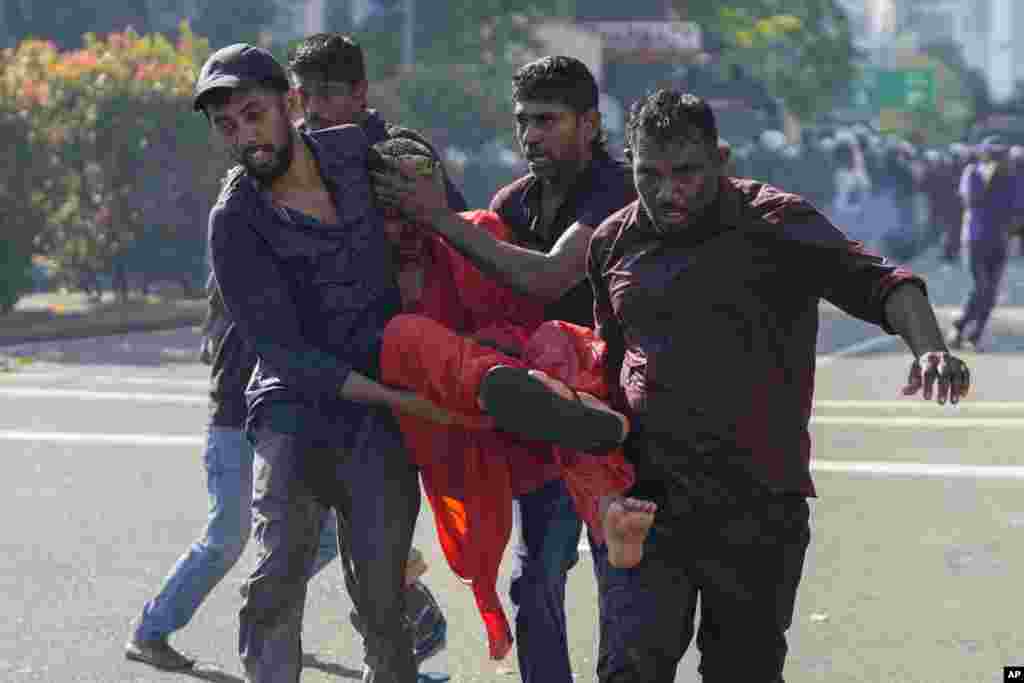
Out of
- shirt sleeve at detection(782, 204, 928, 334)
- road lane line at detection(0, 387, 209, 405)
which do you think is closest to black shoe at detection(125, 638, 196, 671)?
shirt sleeve at detection(782, 204, 928, 334)

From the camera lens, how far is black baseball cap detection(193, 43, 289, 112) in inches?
209

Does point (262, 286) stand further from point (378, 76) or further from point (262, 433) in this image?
point (378, 76)

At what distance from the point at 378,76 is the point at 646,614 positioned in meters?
36.2

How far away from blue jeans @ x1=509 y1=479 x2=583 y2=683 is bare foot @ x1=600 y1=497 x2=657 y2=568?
811 mm

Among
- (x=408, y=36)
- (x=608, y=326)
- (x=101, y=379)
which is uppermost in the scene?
(x=608, y=326)

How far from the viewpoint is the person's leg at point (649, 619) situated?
500cm

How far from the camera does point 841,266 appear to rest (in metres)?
4.97

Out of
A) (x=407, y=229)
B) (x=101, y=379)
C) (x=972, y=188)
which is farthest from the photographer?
A: (x=972, y=188)

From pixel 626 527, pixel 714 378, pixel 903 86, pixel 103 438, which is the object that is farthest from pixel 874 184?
pixel 903 86

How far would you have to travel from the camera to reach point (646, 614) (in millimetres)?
5020

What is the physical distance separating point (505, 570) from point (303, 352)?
3.85 meters

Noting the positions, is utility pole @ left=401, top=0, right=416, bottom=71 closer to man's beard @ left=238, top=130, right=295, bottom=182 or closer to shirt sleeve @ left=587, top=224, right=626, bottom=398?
man's beard @ left=238, top=130, right=295, bottom=182

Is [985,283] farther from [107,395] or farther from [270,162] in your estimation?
[270,162]

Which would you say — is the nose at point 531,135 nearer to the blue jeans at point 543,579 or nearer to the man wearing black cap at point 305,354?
the man wearing black cap at point 305,354
